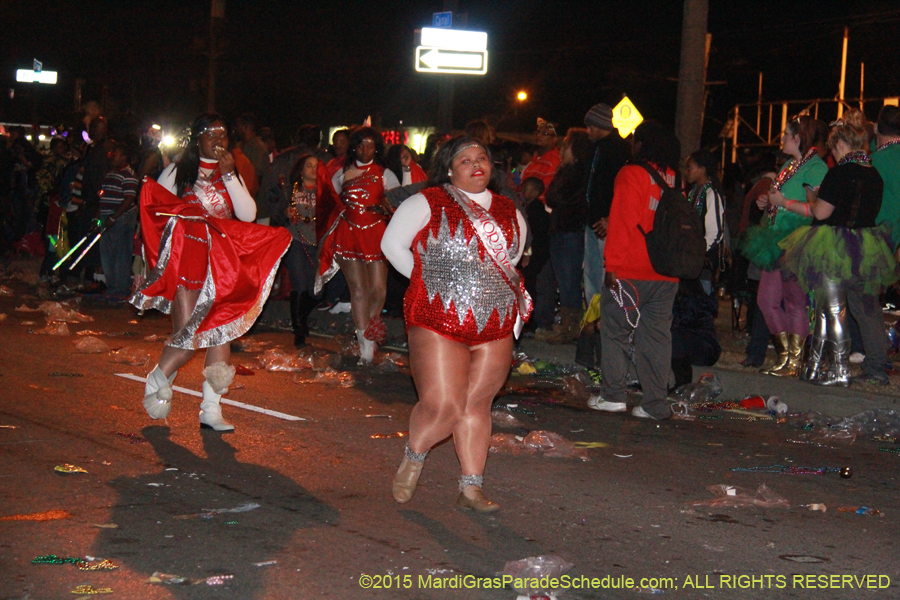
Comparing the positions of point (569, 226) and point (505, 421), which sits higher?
point (569, 226)

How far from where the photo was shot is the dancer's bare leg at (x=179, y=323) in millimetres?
6773

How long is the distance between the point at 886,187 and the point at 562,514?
4.89 m

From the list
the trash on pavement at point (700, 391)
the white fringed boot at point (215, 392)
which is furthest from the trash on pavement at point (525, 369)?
the white fringed boot at point (215, 392)

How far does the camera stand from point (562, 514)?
5191mm

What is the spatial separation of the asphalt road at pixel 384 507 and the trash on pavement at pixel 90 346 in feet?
5.45

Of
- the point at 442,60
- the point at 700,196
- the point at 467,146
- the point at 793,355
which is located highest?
the point at 442,60

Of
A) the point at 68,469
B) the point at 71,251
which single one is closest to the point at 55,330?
the point at 71,251

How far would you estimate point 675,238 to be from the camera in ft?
24.0

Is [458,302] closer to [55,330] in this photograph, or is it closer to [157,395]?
[157,395]

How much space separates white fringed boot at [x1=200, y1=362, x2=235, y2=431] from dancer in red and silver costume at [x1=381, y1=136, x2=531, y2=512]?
1.88 m

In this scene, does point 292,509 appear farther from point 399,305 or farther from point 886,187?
point 399,305

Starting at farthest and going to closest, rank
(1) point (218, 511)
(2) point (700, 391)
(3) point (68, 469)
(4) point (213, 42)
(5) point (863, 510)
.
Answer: (4) point (213, 42) → (2) point (700, 391) → (3) point (68, 469) → (5) point (863, 510) → (1) point (218, 511)

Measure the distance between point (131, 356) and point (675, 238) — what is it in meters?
4.93

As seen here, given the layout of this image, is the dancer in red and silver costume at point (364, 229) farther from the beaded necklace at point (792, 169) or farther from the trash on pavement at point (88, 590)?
the trash on pavement at point (88, 590)
